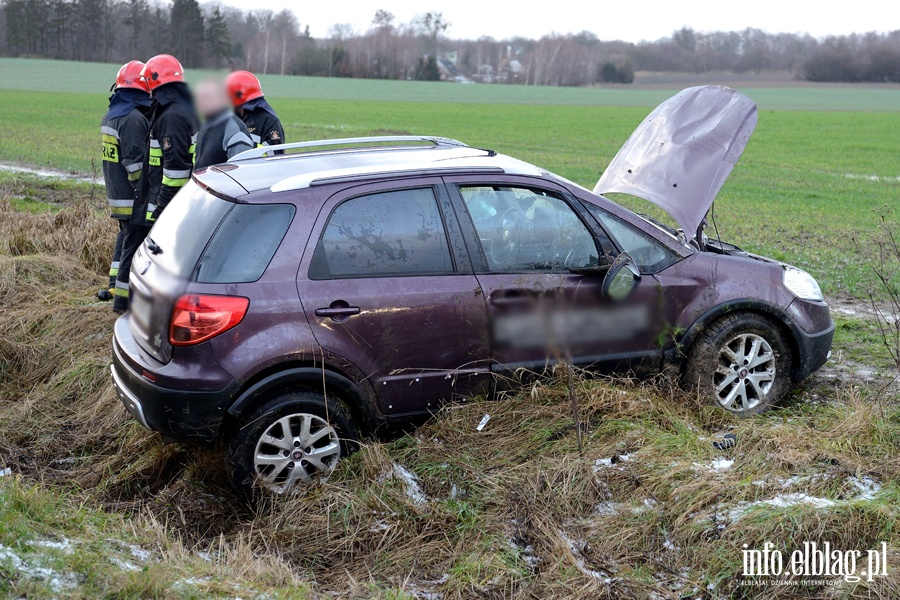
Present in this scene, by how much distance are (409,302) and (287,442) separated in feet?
3.07

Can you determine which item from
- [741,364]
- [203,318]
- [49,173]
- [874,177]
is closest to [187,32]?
[203,318]

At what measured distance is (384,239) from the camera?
4.54 m

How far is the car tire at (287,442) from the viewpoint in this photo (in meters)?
4.23

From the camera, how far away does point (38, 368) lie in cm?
634

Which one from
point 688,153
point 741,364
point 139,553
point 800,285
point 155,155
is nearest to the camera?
point 139,553

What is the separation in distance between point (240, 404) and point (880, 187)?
22682mm

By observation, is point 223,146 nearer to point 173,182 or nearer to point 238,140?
point 238,140

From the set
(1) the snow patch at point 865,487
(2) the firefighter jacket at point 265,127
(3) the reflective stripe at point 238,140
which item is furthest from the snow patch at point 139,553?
(2) the firefighter jacket at point 265,127

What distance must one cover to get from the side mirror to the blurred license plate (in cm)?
361

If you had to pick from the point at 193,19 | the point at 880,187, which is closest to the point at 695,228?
the point at 193,19

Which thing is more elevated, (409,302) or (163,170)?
(163,170)

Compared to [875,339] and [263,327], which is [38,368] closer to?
[263,327]

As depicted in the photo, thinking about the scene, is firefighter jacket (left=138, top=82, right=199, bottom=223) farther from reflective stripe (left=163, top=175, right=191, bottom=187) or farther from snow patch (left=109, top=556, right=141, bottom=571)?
snow patch (left=109, top=556, right=141, bottom=571)

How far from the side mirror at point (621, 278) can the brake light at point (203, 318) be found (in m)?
1.92
